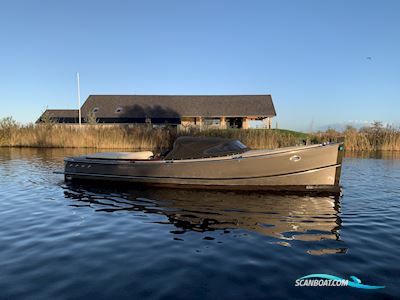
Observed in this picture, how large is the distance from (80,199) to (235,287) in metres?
6.52

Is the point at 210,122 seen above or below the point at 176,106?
below

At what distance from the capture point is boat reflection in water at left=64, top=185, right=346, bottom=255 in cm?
630

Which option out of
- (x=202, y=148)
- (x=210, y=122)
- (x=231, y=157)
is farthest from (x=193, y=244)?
(x=210, y=122)

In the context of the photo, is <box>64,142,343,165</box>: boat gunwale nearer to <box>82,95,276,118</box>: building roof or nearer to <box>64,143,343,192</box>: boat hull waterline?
<box>64,143,343,192</box>: boat hull waterline

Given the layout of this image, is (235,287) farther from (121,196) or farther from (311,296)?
(121,196)

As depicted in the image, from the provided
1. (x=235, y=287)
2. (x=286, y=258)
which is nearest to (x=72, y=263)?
(x=235, y=287)

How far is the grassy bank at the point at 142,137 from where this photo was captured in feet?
78.1

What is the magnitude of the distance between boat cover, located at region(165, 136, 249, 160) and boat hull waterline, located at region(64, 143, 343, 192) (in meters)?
0.21

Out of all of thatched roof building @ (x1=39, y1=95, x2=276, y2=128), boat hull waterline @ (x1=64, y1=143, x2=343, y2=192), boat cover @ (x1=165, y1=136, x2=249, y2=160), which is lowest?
boat hull waterline @ (x1=64, y1=143, x2=343, y2=192)

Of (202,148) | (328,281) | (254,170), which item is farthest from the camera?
(202,148)

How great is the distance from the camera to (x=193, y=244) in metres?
5.54

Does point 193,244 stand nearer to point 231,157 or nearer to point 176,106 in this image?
point 231,157

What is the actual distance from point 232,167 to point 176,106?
35861 mm

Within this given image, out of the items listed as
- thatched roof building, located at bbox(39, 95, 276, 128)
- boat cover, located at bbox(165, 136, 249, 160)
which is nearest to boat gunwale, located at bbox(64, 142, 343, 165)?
boat cover, located at bbox(165, 136, 249, 160)
